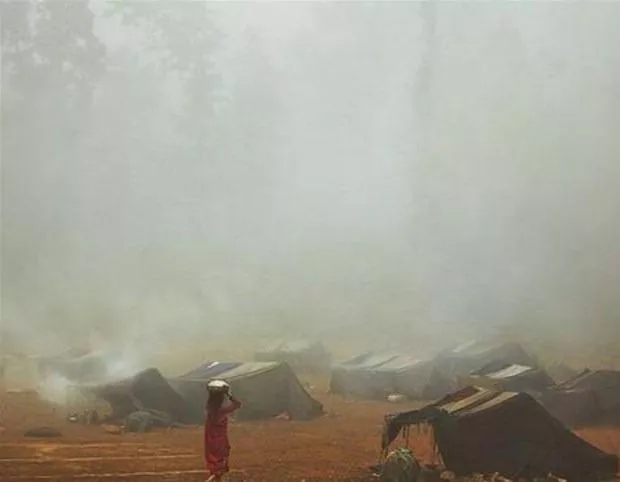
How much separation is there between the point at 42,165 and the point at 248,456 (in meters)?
2.76

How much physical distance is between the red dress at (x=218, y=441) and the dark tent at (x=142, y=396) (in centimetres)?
31

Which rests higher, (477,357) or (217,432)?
(477,357)

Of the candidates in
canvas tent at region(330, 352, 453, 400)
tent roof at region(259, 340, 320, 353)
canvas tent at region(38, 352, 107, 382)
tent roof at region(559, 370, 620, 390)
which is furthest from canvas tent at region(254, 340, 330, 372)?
tent roof at region(559, 370, 620, 390)

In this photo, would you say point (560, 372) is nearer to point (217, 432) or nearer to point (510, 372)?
point (510, 372)

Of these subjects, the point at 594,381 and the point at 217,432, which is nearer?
the point at 217,432

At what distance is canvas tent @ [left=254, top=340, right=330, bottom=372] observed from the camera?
7.93 meters

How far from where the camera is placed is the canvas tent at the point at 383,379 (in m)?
7.89

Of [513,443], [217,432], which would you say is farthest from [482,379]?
[217,432]

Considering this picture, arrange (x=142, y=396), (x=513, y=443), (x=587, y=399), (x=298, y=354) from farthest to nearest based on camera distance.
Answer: (x=298, y=354) → (x=587, y=399) → (x=142, y=396) → (x=513, y=443)

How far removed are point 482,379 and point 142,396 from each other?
2.54m

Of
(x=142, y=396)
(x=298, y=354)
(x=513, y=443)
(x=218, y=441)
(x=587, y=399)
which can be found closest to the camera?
(x=218, y=441)

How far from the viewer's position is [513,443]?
24.9ft

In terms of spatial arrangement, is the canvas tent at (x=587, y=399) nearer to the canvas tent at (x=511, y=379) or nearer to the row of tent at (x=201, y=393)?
the canvas tent at (x=511, y=379)

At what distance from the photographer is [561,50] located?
8.27 metres
